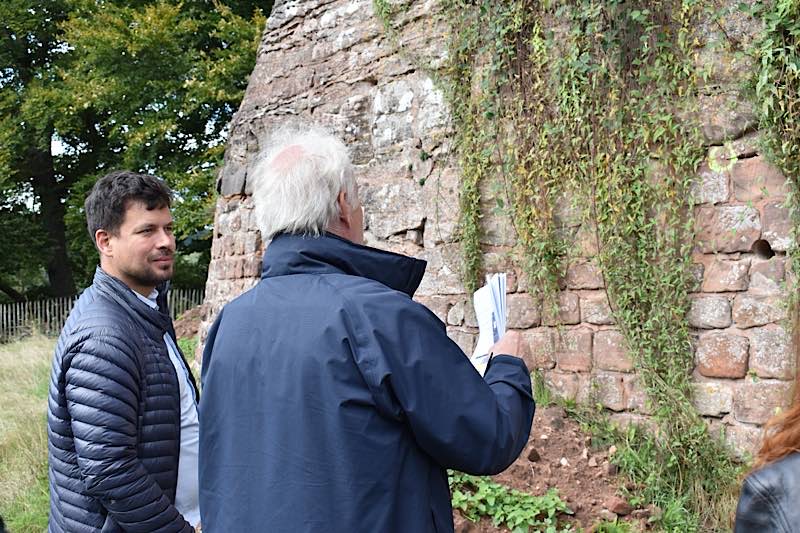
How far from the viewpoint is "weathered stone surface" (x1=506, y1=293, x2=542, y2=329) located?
467 cm

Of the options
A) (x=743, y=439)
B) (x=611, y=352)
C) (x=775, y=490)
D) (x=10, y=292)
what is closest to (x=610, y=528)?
(x=743, y=439)

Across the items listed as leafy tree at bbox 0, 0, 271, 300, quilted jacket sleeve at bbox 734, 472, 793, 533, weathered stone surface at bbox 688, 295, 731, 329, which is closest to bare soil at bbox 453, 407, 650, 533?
weathered stone surface at bbox 688, 295, 731, 329

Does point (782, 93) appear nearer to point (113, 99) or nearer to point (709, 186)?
point (709, 186)

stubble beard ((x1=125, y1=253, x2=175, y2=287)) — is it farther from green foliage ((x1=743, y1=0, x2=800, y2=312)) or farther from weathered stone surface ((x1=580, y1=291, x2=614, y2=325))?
green foliage ((x1=743, y1=0, x2=800, y2=312))

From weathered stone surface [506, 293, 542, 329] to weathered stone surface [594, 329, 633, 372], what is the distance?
42 cm

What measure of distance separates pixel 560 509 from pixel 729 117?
2138 millimetres

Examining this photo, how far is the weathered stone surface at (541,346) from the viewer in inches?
182

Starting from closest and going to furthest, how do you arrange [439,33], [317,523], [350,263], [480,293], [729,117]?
[317,523]
[350,263]
[480,293]
[729,117]
[439,33]

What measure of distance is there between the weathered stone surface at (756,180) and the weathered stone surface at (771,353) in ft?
2.15

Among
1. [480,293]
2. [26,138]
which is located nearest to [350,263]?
[480,293]

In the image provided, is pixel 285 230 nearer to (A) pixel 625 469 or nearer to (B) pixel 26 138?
(A) pixel 625 469

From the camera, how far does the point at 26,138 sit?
57.9 ft

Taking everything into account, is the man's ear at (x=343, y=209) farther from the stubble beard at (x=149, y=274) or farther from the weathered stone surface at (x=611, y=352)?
the weathered stone surface at (x=611, y=352)

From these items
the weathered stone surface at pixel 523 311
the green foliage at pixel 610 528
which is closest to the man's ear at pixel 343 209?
the green foliage at pixel 610 528
